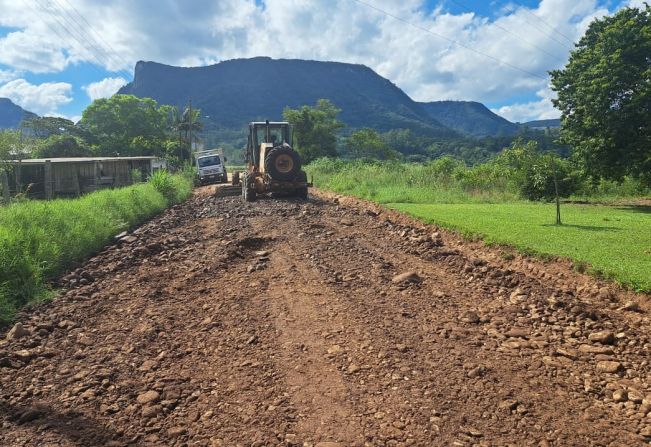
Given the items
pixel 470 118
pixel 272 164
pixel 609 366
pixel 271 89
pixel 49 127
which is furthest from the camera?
pixel 470 118

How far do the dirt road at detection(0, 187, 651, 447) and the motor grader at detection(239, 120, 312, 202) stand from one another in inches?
348

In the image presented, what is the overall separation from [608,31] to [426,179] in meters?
9.37

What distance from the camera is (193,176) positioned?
103 ft

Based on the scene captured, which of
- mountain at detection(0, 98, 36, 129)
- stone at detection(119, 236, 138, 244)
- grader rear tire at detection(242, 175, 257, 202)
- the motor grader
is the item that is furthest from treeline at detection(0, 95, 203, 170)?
mountain at detection(0, 98, 36, 129)

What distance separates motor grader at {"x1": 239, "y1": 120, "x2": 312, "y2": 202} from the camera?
16016 millimetres

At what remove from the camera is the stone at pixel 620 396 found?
3.45m

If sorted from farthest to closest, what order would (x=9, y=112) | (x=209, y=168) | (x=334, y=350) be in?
(x=9, y=112), (x=209, y=168), (x=334, y=350)

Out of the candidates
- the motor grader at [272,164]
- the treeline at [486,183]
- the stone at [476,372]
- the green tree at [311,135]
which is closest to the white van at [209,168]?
the treeline at [486,183]

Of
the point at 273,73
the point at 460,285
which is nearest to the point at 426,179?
the point at 460,285

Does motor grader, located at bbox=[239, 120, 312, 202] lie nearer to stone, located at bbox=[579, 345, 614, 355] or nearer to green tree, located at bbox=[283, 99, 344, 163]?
stone, located at bbox=[579, 345, 614, 355]

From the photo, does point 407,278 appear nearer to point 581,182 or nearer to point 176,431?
point 176,431

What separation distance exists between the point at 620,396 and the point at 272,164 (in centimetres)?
1361

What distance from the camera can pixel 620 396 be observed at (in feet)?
11.4

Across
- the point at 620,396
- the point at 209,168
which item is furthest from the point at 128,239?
the point at 209,168
